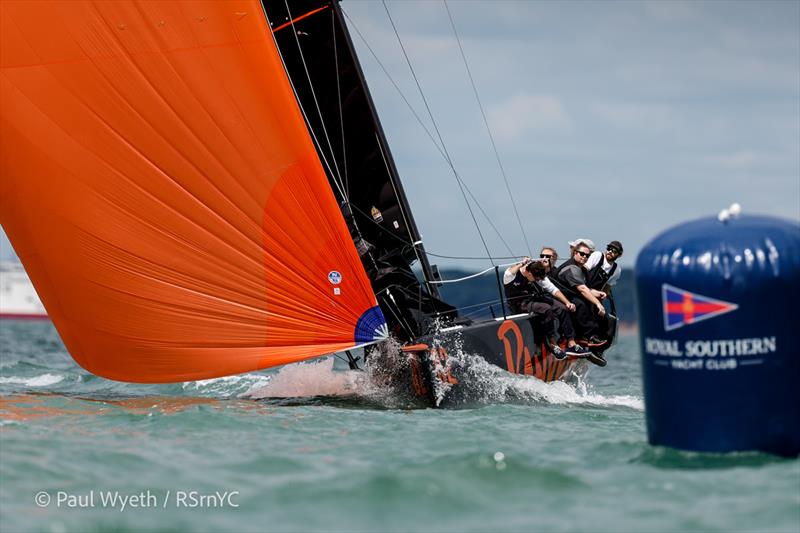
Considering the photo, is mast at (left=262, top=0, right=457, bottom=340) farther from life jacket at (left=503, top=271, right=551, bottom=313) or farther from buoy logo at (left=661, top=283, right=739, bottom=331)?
buoy logo at (left=661, top=283, right=739, bottom=331)

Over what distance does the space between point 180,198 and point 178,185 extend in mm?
93

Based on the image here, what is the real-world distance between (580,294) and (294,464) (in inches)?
204

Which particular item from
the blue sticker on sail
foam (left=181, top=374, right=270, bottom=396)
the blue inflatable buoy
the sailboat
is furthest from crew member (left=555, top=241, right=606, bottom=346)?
the blue inflatable buoy

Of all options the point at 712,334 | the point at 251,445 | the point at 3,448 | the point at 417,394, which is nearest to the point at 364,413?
the point at 417,394

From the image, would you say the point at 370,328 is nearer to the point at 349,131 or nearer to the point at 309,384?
the point at 309,384

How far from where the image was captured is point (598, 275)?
10.4m

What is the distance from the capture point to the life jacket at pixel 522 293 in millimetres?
9758

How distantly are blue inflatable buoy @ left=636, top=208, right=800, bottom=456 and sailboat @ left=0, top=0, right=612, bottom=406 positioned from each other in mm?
3109

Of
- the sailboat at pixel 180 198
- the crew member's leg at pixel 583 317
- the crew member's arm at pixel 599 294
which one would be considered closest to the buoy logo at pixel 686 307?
the sailboat at pixel 180 198

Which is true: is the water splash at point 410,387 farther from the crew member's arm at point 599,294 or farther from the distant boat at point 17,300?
the distant boat at point 17,300

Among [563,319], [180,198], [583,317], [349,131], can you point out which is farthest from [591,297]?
[180,198]

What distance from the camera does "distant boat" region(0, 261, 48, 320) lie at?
5950 centimetres

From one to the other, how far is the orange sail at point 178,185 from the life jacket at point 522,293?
1.98m

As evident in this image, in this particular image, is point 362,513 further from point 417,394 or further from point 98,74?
point 98,74
